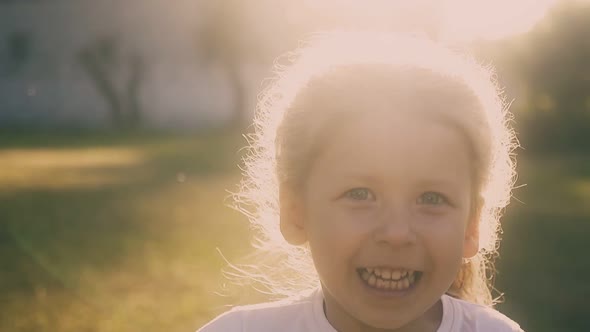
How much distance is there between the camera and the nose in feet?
6.61

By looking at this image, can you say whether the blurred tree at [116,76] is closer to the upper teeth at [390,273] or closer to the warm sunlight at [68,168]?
the warm sunlight at [68,168]

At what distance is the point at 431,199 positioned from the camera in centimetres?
212

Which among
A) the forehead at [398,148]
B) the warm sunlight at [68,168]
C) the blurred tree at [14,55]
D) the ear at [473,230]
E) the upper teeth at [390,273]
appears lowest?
the blurred tree at [14,55]

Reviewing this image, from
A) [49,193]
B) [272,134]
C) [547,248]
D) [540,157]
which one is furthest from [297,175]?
[540,157]

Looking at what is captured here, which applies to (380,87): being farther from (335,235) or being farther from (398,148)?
(335,235)

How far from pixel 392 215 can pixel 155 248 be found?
4716 millimetres

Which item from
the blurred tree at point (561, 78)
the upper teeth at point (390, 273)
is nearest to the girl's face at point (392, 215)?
the upper teeth at point (390, 273)

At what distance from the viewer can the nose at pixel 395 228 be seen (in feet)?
6.61

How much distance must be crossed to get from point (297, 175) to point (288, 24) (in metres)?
29.5

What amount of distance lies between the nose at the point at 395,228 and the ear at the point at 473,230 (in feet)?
1.19

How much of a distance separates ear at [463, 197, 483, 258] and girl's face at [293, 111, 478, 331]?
203 millimetres

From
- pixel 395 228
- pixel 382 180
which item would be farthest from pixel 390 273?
pixel 382 180

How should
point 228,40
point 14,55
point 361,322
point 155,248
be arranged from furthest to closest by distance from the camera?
point 14,55 → point 228,40 → point 155,248 → point 361,322

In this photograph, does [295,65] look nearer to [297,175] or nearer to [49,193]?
[297,175]
